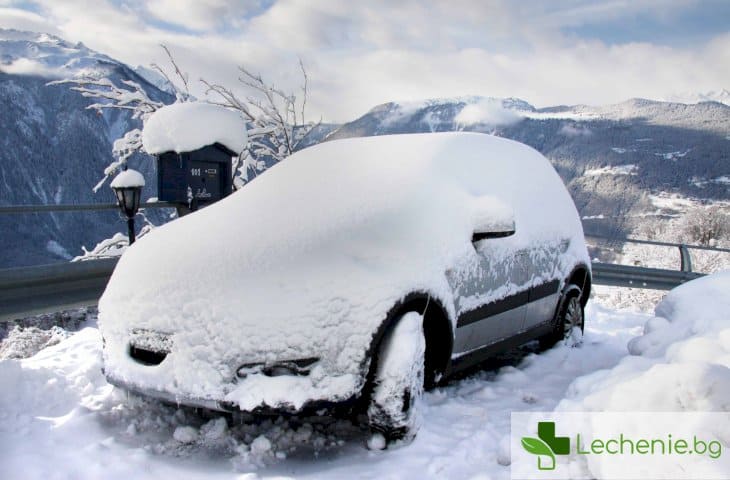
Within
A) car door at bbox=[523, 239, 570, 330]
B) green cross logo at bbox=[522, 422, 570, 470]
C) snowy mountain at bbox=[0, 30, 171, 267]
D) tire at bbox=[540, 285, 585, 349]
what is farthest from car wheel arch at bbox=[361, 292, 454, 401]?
snowy mountain at bbox=[0, 30, 171, 267]

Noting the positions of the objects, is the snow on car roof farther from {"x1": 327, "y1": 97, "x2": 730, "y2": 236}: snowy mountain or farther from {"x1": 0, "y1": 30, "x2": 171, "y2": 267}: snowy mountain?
{"x1": 0, "y1": 30, "x2": 171, "y2": 267}: snowy mountain

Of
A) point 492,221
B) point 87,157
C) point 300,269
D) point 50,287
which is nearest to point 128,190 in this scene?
point 50,287

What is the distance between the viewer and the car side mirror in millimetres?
3299

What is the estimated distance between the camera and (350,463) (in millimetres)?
2703

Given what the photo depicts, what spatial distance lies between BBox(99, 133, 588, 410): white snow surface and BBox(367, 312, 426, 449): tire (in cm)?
15

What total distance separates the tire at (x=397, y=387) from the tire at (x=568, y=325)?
2177 millimetres

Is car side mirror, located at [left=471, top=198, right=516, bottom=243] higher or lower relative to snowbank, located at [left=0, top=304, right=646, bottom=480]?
higher

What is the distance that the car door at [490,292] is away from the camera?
3344 mm

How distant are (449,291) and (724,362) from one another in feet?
4.69

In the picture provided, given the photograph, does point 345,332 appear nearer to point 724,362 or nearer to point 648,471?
point 648,471

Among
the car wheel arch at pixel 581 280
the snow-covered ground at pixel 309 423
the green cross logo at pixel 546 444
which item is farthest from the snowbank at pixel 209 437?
the car wheel arch at pixel 581 280

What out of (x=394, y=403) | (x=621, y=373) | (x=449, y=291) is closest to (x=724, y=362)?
(x=621, y=373)

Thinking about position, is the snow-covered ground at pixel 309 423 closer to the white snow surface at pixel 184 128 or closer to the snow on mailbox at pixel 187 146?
the snow on mailbox at pixel 187 146

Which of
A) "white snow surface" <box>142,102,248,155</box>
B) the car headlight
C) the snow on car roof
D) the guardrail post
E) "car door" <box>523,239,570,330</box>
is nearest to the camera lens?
the car headlight
